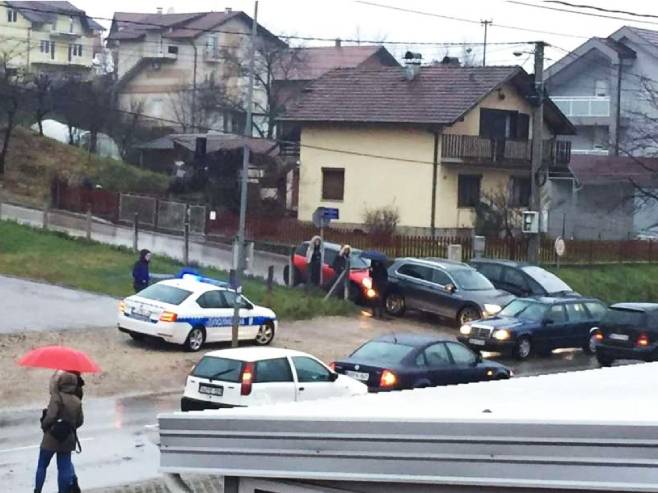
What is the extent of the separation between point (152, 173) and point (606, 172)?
2175 centimetres

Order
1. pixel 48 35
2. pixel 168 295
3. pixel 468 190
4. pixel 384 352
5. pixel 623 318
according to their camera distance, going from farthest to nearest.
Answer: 1. pixel 48 35
2. pixel 468 190
3. pixel 623 318
4. pixel 168 295
5. pixel 384 352

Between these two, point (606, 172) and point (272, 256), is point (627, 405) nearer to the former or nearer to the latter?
point (272, 256)

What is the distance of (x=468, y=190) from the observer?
5144 centimetres

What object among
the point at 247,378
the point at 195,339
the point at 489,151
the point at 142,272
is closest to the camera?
the point at 247,378

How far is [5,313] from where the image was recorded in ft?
91.4

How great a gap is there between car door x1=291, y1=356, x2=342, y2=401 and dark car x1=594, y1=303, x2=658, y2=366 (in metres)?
10.6

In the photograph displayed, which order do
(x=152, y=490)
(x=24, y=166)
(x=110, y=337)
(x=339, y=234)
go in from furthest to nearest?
(x=24, y=166) → (x=339, y=234) → (x=110, y=337) → (x=152, y=490)

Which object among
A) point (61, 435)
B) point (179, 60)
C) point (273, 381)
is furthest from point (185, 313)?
point (179, 60)

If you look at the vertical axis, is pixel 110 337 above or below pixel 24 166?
below

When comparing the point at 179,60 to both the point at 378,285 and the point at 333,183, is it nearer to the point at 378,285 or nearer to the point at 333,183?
the point at 333,183

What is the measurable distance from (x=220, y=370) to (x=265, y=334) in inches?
361

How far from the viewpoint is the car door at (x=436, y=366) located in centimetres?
2084

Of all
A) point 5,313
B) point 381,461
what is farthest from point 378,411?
point 5,313

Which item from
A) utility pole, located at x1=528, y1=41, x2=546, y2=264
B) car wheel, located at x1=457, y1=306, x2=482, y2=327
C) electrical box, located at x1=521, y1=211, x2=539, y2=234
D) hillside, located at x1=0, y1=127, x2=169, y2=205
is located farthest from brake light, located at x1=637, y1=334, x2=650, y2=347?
hillside, located at x1=0, y1=127, x2=169, y2=205
